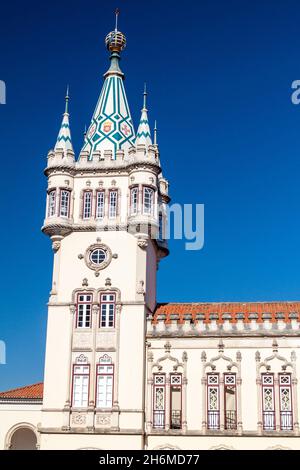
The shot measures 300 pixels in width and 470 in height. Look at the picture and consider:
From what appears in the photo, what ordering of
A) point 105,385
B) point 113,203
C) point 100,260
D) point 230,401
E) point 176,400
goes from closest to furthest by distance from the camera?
point 105,385, point 230,401, point 176,400, point 100,260, point 113,203

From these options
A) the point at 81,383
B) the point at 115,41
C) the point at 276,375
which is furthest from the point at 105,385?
the point at 115,41

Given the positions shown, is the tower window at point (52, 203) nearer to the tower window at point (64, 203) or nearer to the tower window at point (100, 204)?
the tower window at point (64, 203)

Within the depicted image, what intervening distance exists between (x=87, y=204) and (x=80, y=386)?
37.6 ft

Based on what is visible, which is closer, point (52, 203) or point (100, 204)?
point (100, 204)

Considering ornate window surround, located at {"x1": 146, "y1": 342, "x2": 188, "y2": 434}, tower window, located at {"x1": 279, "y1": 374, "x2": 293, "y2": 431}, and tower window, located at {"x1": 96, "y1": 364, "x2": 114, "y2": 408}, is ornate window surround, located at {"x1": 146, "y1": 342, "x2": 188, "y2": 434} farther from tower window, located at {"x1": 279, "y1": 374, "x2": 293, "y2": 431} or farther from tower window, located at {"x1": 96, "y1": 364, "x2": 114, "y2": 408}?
tower window, located at {"x1": 279, "y1": 374, "x2": 293, "y2": 431}

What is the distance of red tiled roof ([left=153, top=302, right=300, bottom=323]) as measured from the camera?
147 feet

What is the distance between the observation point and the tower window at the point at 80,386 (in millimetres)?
43281

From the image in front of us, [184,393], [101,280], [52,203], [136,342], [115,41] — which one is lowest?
[184,393]

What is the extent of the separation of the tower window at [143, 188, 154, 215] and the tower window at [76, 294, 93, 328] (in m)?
6.41

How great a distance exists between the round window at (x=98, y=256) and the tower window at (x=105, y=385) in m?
6.43

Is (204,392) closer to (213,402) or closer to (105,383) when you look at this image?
(213,402)

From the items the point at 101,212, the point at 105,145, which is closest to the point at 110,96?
the point at 105,145

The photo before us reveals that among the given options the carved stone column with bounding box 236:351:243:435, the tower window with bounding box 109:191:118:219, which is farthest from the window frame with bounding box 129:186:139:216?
the carved stone column with bounding box 236:351:243:435

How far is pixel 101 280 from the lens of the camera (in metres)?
45.2
